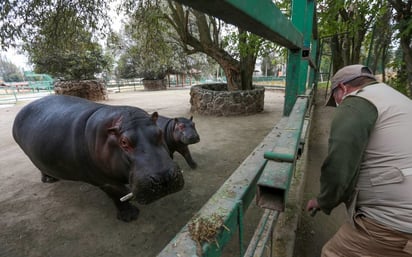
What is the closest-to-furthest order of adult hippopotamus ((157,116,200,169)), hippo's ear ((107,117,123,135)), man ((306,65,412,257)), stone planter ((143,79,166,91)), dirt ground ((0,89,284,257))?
man ((306,65,412,257))
hippo's ear ((107,117,123,135))
dirt ground ((0,89,284,257))
adult hippopotamus ((157,116,200,169))
stone planter ((143,79,166,91))

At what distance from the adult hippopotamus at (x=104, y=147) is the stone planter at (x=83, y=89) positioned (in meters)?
10.9

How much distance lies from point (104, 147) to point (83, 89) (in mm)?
12540

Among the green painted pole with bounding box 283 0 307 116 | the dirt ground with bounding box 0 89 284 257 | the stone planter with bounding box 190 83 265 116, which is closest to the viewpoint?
the dirt ground with bounding box 0 89 284 257

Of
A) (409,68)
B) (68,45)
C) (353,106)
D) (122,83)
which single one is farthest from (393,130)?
(122,83)

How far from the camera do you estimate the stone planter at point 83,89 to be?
12203mm

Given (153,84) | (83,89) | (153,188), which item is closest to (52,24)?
(153,188)

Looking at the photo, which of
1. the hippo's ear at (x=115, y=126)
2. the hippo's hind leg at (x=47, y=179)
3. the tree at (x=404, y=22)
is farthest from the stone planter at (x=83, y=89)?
the tree at (x=404, y=22)


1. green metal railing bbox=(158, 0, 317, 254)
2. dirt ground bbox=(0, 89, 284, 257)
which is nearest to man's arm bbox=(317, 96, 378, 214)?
green metal railing bbox=(158, 0, 317, 254)

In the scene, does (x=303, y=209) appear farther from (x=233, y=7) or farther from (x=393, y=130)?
(x=233, y=7)

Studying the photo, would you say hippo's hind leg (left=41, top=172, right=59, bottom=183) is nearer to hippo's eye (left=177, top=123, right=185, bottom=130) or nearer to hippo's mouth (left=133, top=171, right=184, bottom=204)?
hippo's eye (left=177, top=123, right=185, bottom=130)

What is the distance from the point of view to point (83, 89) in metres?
12.6

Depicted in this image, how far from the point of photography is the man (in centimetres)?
114

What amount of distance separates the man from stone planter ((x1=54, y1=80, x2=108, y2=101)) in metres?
13.5

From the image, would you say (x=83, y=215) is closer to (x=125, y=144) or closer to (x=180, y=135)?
A: (x=125, y=144)
